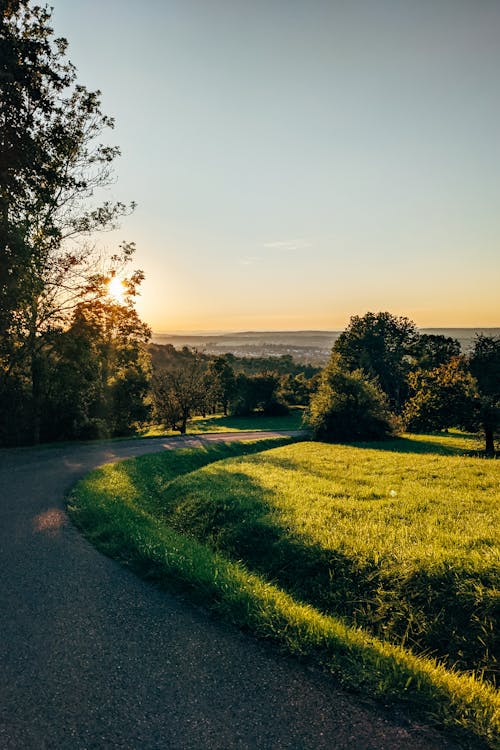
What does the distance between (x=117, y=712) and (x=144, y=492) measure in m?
8.96

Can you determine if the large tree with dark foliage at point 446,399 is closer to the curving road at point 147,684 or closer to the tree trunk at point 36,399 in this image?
the curving road at point 147,684

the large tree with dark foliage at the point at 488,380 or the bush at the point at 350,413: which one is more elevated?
the large tree with dark foliage at the point at 488,380

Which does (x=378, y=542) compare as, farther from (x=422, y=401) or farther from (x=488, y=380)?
(x=422, y=401)

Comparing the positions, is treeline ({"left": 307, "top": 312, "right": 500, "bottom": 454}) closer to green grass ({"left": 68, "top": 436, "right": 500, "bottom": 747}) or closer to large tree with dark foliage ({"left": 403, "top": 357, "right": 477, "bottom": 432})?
large tree with dark foliage ({"left": 403, "top": 357, "right": 477, "bottom": 432})

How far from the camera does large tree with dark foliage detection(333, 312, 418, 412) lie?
63.0 meters

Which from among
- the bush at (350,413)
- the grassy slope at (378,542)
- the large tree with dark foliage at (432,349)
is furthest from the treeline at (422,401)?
the large tree with dark foliage at (432,349)

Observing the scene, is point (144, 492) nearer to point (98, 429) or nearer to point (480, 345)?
point (98, 429)

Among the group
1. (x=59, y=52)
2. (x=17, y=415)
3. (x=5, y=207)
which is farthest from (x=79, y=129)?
(x=17, y=415)

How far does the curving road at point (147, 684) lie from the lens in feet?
9.79

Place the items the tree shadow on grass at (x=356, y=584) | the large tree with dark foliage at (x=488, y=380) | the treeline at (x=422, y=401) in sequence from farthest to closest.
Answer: the treeline at (x=422, y=401), the large tree with dark foliage at (x=488, y=380), the tree shadow on grass at (x=356, y=584)

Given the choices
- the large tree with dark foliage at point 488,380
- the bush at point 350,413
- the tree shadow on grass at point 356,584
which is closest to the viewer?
the tree shadow on grass at point 356,584

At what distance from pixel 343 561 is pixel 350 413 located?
23.3 metres

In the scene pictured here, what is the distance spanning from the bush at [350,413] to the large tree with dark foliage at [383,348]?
105 ft

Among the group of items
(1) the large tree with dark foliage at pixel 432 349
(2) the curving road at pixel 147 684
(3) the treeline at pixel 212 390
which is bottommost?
(3) the treeline at pixel 212 390
